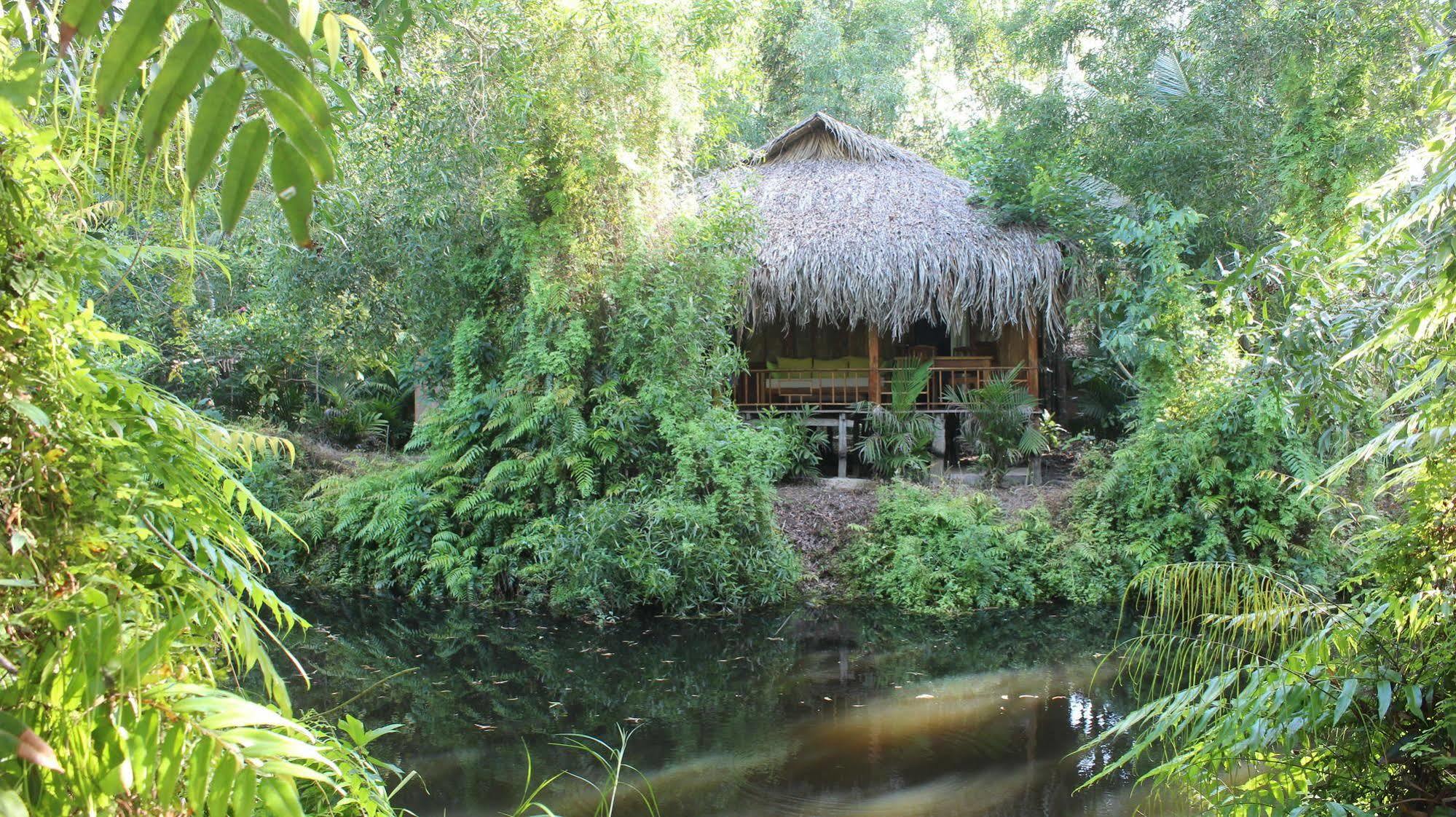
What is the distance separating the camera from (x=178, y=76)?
2.21 feet

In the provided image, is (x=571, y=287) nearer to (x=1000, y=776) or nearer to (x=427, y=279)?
(x=427, y=279)

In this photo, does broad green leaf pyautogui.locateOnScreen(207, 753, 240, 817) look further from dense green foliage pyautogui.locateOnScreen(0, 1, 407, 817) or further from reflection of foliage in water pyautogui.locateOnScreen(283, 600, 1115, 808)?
reflection of foliage in water pyautogui.locateOnScreen(283, 600, 1115, 808)

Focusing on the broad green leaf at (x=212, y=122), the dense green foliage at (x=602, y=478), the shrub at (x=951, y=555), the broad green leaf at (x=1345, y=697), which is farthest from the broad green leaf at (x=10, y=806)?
the shrub at (x=951, y=555)

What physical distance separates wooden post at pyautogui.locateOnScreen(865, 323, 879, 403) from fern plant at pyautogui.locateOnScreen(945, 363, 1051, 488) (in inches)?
40.8

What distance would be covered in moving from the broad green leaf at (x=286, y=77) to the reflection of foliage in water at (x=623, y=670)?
4.07 metres

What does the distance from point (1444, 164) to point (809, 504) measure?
307 inches

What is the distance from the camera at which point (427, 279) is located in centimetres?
865

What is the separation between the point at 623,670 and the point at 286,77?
5879 mm

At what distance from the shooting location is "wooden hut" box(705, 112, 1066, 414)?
10.5 meters

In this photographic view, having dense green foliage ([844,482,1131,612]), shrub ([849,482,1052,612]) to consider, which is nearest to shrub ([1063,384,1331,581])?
dense green foliage ([844,482,1131,612])

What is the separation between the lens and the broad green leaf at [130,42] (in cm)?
67

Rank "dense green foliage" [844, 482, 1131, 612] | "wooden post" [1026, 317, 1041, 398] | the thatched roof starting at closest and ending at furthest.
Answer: "dense green foliage" [844, 482, 1131, 612] → the thatched roof → "wooden post" [1026, 317, 1041, 398]

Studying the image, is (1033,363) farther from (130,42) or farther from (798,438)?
(130,42)

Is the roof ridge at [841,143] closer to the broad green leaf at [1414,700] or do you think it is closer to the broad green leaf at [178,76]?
the broad green leaf at [1414,700]
